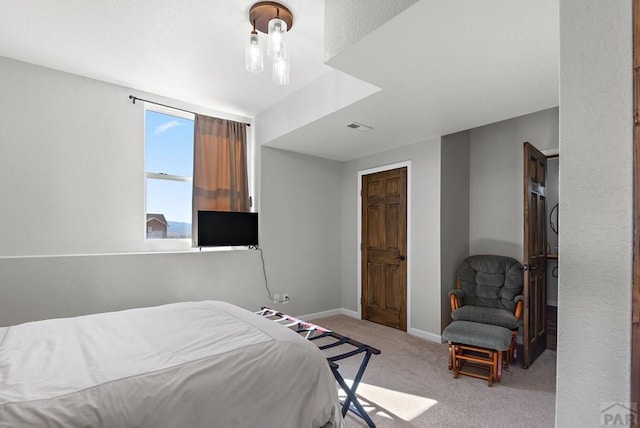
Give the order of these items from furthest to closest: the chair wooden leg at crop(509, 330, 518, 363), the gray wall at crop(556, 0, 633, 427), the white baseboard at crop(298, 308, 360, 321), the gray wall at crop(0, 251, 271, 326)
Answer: the white baseboard at crop(298, 308, 360, 321), the chair wooden leg at crop(509, 330, 518, 363), the gray wall at crop(0, 251, 271, 326), the gray wall at crop(556, 0, 633, 427)

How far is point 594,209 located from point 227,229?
3.59 m

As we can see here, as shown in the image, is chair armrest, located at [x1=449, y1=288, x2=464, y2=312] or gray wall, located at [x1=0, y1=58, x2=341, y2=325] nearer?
gray wall, located at [x1=0, y1=58, x2=341, y2=325]

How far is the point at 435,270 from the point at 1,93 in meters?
4.72

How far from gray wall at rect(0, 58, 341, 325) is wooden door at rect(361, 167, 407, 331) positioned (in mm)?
1800

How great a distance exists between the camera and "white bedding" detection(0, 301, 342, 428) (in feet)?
3.97

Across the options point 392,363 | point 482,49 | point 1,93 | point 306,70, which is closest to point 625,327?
point 482,49

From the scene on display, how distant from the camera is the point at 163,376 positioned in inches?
54.4

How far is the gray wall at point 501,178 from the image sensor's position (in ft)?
12.3

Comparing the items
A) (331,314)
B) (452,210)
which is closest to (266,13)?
(452,210)

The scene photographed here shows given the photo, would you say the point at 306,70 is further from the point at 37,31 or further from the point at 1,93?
the point at 1,93

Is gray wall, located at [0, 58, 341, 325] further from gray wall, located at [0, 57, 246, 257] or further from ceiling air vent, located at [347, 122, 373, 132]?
ceiling air vent, located at [347, 122, 373, 132]

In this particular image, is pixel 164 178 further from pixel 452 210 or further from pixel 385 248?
pixel 452 210

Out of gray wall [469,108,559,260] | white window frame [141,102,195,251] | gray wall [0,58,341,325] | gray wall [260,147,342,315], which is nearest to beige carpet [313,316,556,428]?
gray wall [469,108,559,260]

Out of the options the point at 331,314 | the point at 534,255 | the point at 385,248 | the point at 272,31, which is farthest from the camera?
the point at 331,314
